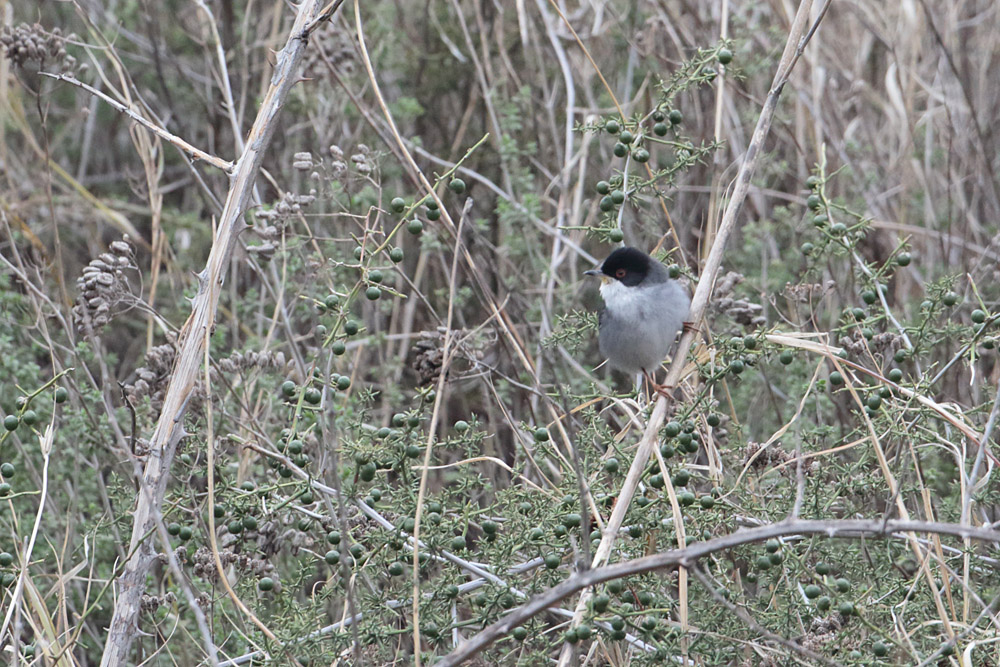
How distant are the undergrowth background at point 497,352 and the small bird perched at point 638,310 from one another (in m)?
0.15

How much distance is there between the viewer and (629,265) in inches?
147

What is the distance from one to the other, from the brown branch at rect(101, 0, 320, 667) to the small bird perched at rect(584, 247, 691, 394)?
1408 millimetres

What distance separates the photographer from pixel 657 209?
16.8 feet

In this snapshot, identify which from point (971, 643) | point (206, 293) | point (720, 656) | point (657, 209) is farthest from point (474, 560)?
point (657, 209)

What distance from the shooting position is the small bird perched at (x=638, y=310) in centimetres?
358

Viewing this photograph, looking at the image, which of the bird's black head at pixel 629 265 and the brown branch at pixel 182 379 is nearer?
the brown branch at pixel 182 379

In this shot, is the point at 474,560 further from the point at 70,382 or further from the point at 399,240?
the point at 399,240

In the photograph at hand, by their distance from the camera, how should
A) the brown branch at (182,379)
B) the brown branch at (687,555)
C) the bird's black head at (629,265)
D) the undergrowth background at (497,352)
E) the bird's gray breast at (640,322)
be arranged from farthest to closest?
the bird's black head at (629,265) < the bird's gray breast at (640,322) < the undergrowth background at (497,352) < the brown branch at (182,379) < the brown branch at (687,555)

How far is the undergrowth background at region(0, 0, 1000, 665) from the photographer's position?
2.62m

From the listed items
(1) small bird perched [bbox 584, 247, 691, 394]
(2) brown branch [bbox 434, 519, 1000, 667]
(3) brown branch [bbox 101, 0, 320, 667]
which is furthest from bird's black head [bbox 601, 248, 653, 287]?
(2) brown branch [bbox 434, 519, 1000, 667]

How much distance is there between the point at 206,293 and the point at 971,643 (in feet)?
6.56

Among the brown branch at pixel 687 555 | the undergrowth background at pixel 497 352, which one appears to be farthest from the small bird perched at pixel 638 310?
the brown branch at pixel 687 555

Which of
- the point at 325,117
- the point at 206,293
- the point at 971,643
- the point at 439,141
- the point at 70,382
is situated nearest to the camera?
the point at 971,643

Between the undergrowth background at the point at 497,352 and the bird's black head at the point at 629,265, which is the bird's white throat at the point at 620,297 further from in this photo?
the undergrowth background at the point at 497,352
